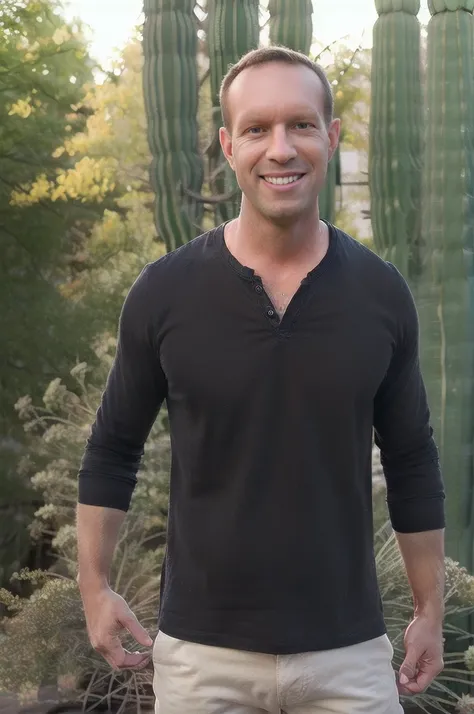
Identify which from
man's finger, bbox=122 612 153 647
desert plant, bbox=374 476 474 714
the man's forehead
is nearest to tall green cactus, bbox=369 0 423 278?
desert plant, bbox=374 476 474 714

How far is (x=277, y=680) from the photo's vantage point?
1415 millimetres

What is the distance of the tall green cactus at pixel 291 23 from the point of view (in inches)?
188

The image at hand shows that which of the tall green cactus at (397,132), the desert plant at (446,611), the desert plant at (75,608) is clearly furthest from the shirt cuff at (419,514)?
the tall green cactus at (397,132)

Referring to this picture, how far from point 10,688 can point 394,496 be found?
336cm

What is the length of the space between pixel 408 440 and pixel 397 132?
11.4ft

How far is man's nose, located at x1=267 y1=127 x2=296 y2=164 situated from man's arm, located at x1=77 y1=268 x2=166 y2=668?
10.2 inches

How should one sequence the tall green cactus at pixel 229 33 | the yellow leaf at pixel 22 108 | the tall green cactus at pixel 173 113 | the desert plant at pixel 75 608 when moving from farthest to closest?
the yellow leaf at pixel 22 108 → the tall green cactus at pixel 173 113 → the tall green cactus at pixel 229 33 → the desert plant at pixel 75 608

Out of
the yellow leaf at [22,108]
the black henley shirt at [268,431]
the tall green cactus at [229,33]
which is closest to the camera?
the black henley shirt at [268,431]

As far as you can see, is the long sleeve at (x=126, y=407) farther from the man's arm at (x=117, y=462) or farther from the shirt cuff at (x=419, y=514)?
the shirt cuff at (x=419, y=514)

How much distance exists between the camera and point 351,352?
1444 millimetres

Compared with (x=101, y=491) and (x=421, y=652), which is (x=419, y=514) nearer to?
(x=421, y=652)

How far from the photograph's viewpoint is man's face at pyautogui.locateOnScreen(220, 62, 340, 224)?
4.79 feet

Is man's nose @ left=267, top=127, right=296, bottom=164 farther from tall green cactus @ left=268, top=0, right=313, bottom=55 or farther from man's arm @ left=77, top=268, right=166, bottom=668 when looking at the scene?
tall green cactus @ left=268, top=0, right=313, bottom=55

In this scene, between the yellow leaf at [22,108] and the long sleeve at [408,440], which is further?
the yellow leaf at [22,108]
